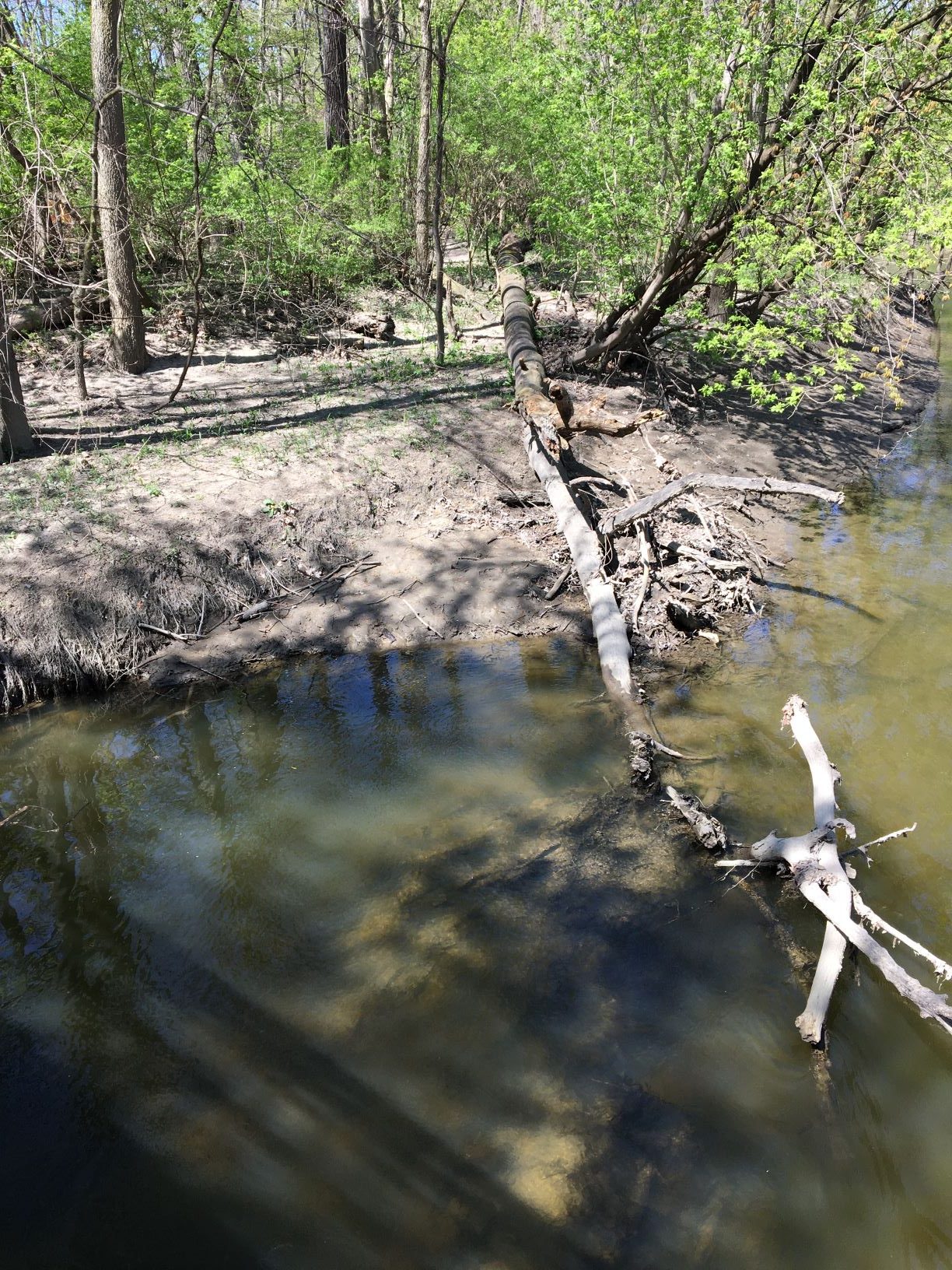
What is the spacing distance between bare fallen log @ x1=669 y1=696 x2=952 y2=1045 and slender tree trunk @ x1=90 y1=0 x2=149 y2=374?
8515 millimetres

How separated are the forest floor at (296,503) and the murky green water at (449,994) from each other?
83cm

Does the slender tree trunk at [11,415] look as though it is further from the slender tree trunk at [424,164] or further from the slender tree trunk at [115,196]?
the slender tree trunk at [424,164]

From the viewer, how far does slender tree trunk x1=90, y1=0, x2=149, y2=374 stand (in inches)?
375

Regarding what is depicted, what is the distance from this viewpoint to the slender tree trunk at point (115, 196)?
9.52m

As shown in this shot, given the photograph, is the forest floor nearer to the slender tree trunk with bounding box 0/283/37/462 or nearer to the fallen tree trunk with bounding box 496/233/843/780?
the slender tree trunk with bounding box 0/283/37/462

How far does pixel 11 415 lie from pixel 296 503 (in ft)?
11.2

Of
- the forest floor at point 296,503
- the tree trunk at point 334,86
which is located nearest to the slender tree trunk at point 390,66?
the tree trunk at point 334,86

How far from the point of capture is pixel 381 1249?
3.46m

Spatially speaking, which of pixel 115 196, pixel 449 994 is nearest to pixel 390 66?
pixel 115 196

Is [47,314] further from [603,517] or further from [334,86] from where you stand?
[334,86]

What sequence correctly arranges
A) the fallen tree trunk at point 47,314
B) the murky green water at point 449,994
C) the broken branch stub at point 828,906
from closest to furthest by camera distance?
the murky green water at point 449,994, the broken branch stub at point 828,906, the fallen tree trunk at point 47,314

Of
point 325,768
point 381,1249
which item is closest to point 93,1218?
point 381,1249

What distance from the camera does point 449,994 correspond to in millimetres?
4582

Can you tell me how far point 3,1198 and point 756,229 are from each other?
37.8 ft
